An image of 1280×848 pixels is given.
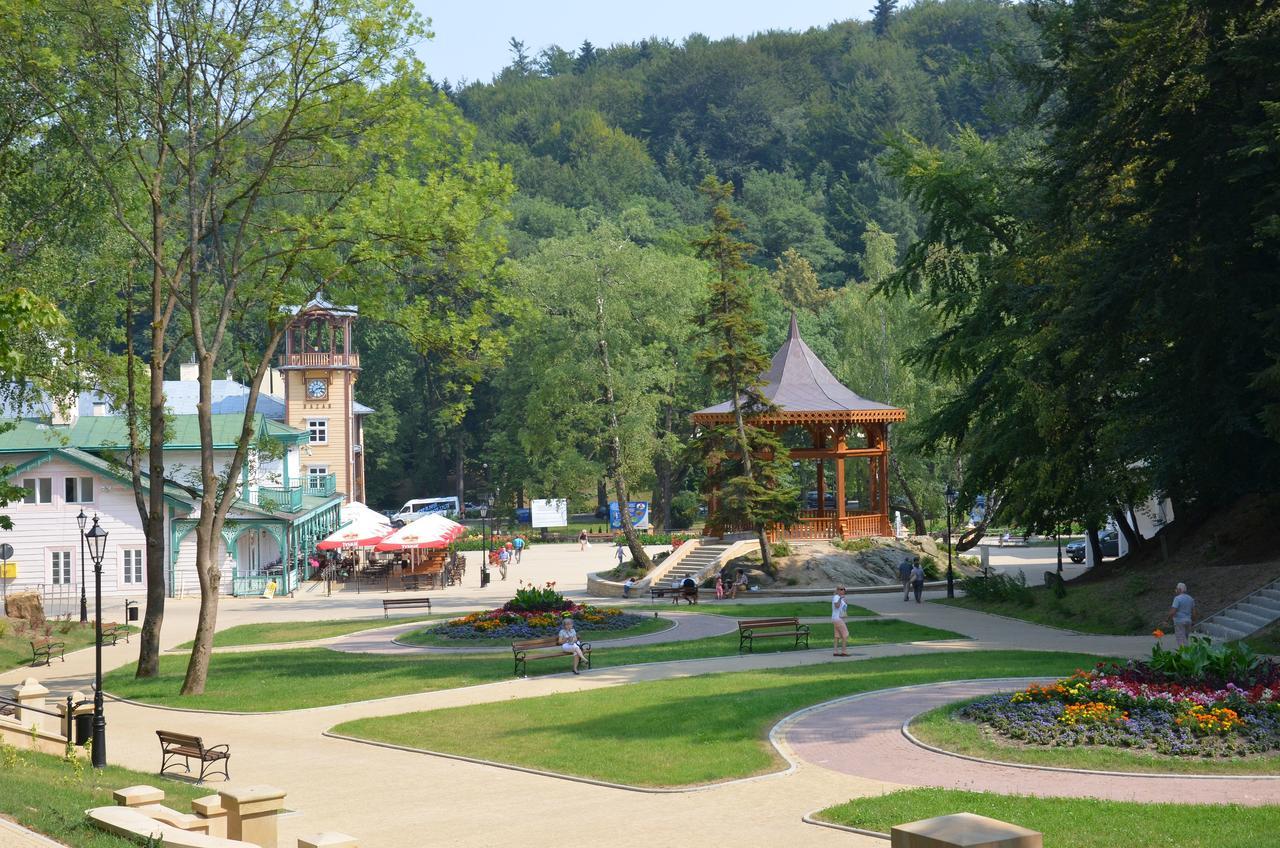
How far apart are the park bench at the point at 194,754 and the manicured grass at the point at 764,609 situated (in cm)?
1979

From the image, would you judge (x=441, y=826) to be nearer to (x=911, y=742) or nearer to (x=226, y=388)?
(x=911, y=742)

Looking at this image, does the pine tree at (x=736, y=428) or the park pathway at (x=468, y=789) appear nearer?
the park pathway at (x=468, y=789)

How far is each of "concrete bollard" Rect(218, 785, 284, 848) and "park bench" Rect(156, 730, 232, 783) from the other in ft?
15.4

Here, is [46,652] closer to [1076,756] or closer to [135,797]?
[135,797]

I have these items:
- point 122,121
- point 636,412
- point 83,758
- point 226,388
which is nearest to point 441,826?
point 83,758

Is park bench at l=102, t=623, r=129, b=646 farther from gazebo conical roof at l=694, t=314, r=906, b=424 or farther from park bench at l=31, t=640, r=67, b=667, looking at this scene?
gazebo conical roof at l=694, t=314, r=906, b=424

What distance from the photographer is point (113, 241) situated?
31.9m

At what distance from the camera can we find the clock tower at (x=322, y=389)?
241ft

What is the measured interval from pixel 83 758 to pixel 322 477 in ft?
174

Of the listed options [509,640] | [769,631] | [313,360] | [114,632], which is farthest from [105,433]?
[769,631]

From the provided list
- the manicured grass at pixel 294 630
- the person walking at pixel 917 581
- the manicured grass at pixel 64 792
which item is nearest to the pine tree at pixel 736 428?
the person walking at pixel 917 581

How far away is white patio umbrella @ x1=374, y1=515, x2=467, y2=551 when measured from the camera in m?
52.0

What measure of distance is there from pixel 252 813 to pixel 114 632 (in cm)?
2659

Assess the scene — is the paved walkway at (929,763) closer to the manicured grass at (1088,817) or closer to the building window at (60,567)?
the manicured grass at (1088,817)
